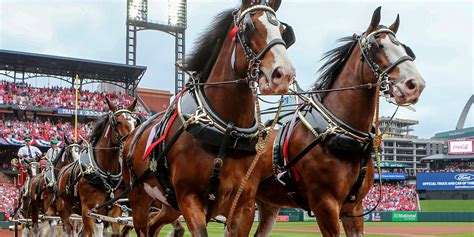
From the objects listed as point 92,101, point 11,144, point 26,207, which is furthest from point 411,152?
point 26,207

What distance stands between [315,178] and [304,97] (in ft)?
3.65

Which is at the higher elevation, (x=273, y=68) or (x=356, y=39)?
(x=356, y=39)

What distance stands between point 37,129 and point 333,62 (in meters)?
41.1

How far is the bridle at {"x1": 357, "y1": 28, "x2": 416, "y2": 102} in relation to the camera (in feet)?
18.4

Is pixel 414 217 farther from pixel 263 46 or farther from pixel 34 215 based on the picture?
pixel 263 46

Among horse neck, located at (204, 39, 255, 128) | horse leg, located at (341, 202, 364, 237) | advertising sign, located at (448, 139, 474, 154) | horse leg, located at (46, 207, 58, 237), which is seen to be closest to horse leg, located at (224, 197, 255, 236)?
horse neck, located at (204, 39, 255, 128)

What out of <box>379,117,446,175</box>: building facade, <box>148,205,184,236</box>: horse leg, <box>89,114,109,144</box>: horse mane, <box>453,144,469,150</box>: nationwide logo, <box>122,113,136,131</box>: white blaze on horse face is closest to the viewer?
<box>148,205,184,236</box>: horse leg

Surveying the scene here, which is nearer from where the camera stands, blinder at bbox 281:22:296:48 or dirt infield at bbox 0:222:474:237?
blinder at bbox 281:22:296:48

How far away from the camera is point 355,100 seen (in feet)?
19.9

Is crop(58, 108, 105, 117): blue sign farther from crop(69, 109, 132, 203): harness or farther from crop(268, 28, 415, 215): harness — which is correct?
crop(268, 28, 415, 215): harness

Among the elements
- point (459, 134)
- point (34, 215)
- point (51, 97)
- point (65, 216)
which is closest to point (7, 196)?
point (51, 97)

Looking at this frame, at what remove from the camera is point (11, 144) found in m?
41.1

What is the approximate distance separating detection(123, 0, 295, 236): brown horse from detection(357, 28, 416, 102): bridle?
50.3 inches

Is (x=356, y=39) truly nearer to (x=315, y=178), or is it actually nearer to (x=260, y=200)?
(x=315, y=178)
